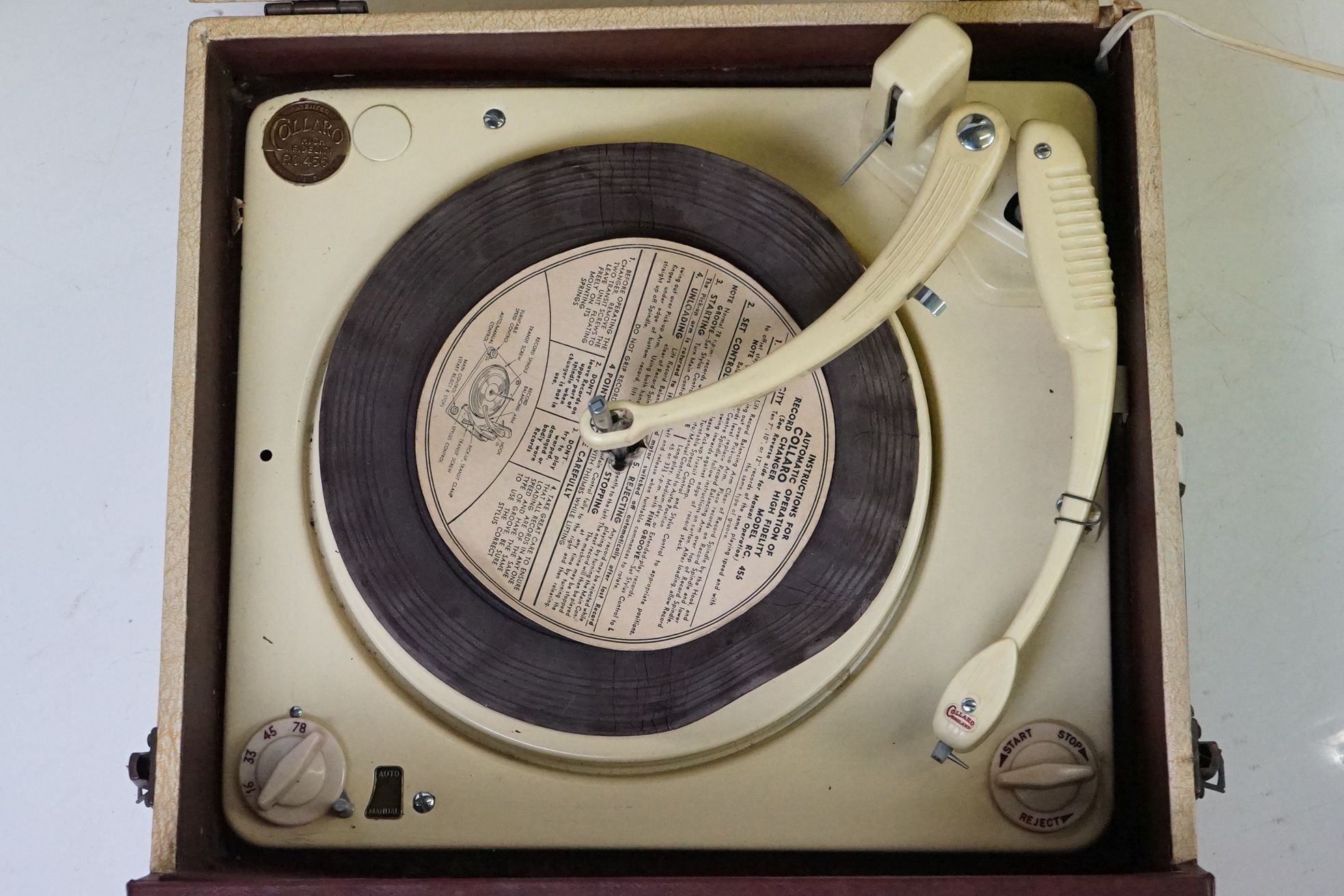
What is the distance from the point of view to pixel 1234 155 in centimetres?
123

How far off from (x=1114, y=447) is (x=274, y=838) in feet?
2.53

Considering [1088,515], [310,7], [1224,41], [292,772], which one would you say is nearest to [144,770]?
[292,772]

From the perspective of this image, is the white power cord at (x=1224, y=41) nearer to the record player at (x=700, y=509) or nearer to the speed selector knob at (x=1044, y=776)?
the record player at (x=700, y=509)

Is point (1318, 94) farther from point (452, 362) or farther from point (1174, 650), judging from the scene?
point (452, 362)

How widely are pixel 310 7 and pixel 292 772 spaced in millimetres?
660

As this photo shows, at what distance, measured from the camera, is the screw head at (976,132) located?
91 centimetres

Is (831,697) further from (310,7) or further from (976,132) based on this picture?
(310,7)

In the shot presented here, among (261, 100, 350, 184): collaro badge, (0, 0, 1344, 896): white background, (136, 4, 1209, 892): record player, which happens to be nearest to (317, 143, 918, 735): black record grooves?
(136, 4, 1209, 892): record player

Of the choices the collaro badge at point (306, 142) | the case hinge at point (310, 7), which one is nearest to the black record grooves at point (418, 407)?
the collaro badge at point (306, 142)

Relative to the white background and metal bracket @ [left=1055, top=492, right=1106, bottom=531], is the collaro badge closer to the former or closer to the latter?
the white background

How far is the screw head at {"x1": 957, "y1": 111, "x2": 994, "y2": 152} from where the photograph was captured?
91 centimetres

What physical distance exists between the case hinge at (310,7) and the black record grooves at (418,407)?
0.69ft

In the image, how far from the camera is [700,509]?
3.12ft

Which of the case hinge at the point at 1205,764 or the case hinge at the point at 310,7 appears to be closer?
the case hinge at the point at 1205,764
